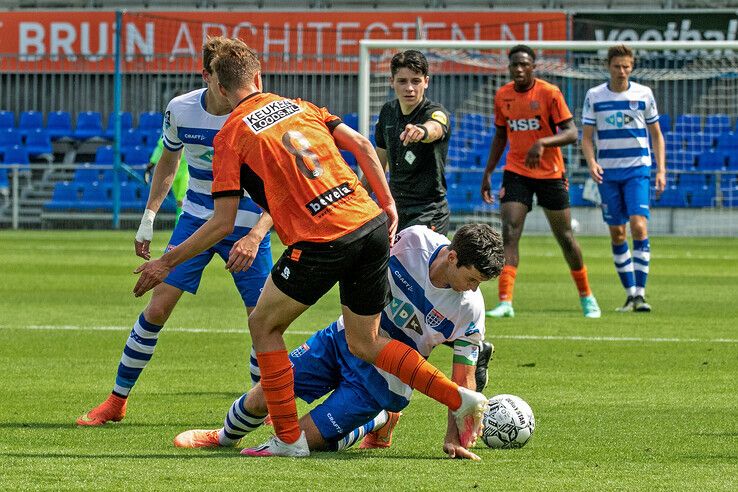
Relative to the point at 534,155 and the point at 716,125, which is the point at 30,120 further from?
the point at 534,155

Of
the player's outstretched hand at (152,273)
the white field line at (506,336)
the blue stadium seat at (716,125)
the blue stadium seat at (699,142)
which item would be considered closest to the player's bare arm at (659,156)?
the white field line at (506,336)

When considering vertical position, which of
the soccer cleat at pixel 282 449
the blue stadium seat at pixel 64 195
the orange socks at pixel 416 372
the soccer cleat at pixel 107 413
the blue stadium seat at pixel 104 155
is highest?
the orange socks at pixel 416 372

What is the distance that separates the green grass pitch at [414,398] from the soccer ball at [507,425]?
12cm

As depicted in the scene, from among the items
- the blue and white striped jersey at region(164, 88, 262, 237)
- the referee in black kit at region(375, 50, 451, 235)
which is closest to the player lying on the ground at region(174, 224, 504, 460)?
the blue and white striped jersey at region(164, 88, 262, 237)

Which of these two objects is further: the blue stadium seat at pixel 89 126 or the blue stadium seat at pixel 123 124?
the blue stadium seat at pixel 123 124

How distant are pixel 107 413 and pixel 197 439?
0.87 meters

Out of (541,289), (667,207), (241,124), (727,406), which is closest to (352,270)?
(241,124)

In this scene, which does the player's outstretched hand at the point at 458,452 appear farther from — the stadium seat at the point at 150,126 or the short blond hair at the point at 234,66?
the stadium seat at the point at 150,126

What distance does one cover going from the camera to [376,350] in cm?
535

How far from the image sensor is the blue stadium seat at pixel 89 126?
29219 millimetres

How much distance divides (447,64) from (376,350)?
2259cm

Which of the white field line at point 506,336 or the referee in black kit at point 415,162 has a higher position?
the referee in black kit at point 415,162

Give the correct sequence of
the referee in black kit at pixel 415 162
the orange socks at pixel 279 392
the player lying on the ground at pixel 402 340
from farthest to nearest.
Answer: the referee in black kit at pixel 415 162
the player lying on the ground at pixel 402 340
the orange socks at pixel 279 392

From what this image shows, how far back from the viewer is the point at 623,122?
12.2m
